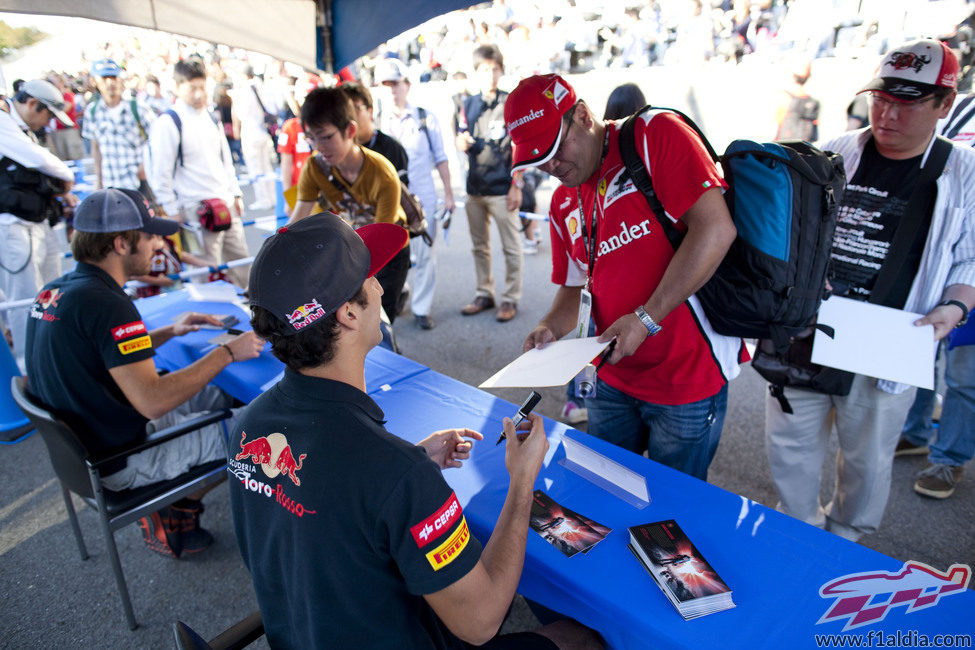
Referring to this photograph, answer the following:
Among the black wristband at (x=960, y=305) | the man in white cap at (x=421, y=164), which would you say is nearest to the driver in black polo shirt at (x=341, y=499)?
the black wristband at (x=960, y=305)

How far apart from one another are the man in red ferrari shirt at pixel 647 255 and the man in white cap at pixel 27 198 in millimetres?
3843

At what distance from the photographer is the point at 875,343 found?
1.95m

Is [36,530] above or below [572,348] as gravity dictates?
below

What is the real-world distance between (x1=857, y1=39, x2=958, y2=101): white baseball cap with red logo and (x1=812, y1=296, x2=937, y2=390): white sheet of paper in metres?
0.70

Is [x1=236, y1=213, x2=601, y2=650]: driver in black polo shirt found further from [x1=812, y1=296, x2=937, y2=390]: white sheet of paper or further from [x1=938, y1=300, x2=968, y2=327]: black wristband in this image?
[x1=938, y1=300, x2=968, y2=327]: black wristband

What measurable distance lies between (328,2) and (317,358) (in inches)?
129

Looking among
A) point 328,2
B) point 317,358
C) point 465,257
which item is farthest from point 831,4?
point 317,358

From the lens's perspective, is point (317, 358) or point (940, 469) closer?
point (317, 358)

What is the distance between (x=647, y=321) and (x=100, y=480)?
2.01 meters

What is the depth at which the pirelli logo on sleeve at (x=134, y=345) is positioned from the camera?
2.12 meters

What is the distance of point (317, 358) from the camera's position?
1228mm

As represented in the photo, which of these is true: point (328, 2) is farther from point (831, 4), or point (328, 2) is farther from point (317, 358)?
point (831, 4)

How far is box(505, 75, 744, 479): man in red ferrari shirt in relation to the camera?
5.39 feet

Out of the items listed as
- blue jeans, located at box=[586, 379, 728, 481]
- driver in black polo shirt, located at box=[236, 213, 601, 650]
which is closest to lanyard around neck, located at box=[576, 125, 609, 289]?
blue jeans, located at box=[586, 379, 728, 481]
